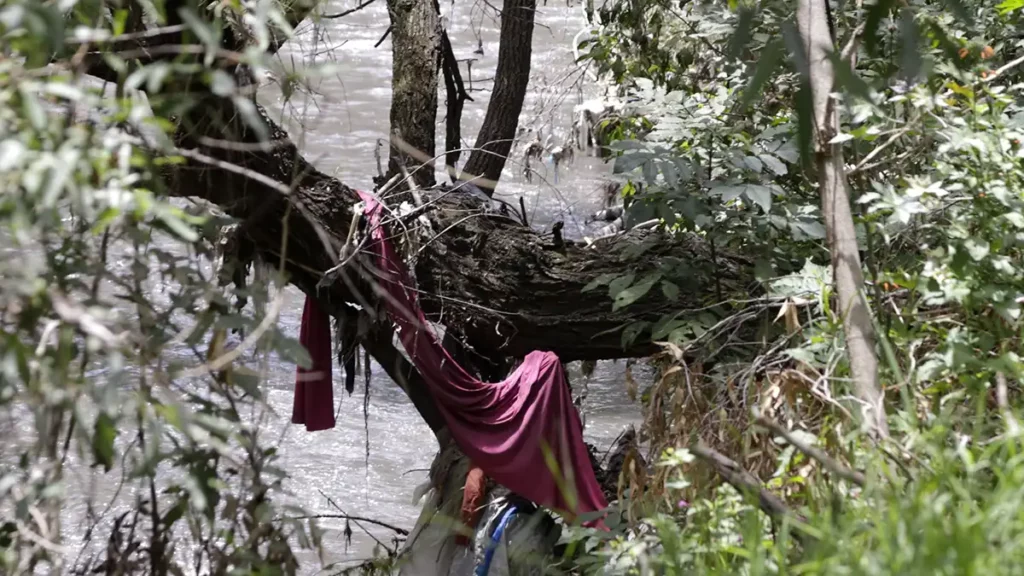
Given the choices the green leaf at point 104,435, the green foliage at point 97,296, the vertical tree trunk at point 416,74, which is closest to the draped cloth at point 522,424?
the vertical tree trunk at point 416,74

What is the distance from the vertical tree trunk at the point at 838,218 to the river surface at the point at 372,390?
1.50 metres

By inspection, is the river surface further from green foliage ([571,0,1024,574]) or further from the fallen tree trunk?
green foliage ([571,0,1024,574])

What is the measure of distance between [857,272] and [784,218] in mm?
771

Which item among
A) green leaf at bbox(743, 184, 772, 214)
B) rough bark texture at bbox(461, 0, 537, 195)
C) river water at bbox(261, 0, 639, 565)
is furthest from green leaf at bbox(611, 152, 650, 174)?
rough bark texture at bbox(461, 0, 537, 195)

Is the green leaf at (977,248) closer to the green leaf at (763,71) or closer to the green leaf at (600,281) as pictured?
the green leaf at (763,71)

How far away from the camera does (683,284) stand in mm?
3299

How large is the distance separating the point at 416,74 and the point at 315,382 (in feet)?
4.24

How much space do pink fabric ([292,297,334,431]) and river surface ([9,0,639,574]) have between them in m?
0.18

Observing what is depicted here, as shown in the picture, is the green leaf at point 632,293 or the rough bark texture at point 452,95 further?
the rough bark texture at point 452,95

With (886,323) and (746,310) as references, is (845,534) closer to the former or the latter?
(886,323)

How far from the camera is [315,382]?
358 cm

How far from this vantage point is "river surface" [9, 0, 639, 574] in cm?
532

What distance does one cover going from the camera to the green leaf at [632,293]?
3.13 metres

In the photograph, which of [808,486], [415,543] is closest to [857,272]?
[808,486]
